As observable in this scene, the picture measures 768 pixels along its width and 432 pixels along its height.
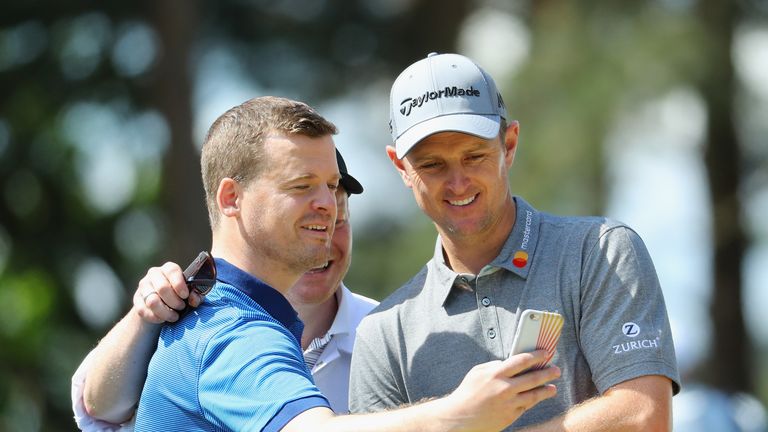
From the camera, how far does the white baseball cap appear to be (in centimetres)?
405

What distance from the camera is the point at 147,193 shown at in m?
15.9

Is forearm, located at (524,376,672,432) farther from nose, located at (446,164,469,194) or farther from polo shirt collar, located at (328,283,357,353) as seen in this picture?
polo shirt collar, located at (328,283,357,353)

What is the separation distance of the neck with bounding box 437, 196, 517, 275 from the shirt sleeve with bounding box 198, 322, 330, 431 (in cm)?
95

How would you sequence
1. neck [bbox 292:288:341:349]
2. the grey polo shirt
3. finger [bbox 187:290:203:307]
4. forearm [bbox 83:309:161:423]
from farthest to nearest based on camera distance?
neck [bbox 292:288:341:349]
the grey polo shirt
forearm [bbox 83:309:161:423]
finger [bbox 187:290:203:307]

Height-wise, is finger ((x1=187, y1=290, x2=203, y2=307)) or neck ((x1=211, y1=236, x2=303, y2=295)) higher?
neck ((x1=211, y1=236, x2=303, y2=295))

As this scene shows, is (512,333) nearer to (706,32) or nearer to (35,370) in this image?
(706,32)

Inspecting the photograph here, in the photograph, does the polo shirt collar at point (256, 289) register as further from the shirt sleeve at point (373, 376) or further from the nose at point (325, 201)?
the shirt sleeve at point (373, 376)

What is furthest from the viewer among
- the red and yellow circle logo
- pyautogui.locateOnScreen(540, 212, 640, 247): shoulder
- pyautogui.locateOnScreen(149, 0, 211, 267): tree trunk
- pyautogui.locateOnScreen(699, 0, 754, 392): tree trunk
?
pyautogui.locateOnScreen(699, 0, 754, 392): tree trunk

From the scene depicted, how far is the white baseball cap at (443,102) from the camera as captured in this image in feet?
13.3

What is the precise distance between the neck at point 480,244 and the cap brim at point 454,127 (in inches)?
11.2

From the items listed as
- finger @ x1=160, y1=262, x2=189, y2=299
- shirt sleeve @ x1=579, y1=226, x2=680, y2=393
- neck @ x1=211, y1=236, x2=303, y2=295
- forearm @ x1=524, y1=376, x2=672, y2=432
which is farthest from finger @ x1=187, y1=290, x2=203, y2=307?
shirt sleeve @ x1=579, y1=226, x2=680, y2=393

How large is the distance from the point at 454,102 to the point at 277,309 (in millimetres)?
953

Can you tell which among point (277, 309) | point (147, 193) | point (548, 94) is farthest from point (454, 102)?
point (147, 193)

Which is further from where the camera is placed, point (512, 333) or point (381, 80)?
point (381, 80)
